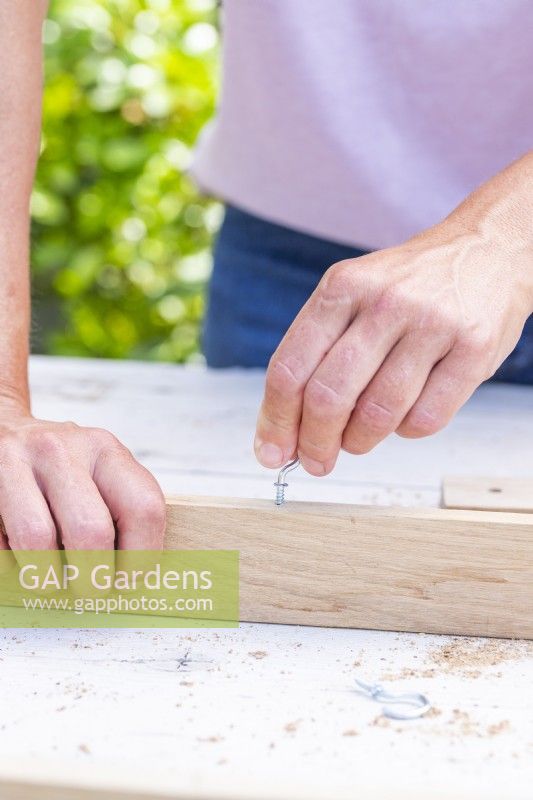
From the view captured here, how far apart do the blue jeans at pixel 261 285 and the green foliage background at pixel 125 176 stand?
3.03 feet

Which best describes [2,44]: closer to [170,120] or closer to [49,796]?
[49,796]

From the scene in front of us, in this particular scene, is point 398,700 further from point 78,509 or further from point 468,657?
point 78,509

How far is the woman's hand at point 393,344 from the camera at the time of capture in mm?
809

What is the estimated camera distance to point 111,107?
2.61 metres

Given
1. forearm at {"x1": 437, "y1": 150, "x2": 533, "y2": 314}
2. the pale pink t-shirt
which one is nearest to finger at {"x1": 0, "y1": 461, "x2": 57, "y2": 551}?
forearm at {"x1": 437, "y1": 150, "x2": 533, "y2": 314}

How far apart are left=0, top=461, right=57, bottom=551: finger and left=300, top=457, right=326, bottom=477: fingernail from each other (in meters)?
0.23

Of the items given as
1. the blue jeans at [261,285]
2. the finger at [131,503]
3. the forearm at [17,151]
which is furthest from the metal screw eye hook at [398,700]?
the blue jeans at [261,285]

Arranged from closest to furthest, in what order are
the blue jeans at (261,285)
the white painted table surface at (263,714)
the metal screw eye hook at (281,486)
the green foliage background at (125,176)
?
the white painted table surface at (263,714) < the metal screw eye hook at (281,486) < the blue jeans at (261,285) < the green foliage background at (125,176)

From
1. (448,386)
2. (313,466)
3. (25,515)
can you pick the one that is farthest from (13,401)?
(448,386)

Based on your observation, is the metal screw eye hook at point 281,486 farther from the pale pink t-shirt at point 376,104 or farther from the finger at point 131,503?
the pale pink t-shirt at point 376,104

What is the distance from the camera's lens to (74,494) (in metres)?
0.83

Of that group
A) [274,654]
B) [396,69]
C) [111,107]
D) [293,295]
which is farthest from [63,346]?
[274,654]

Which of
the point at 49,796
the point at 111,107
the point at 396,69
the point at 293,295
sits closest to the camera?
the point at 49,796

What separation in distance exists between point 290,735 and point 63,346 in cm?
218
